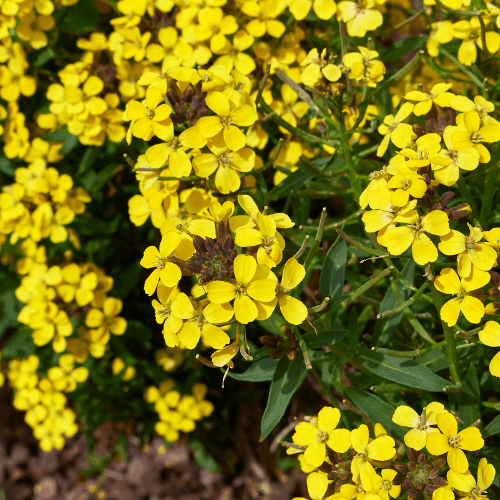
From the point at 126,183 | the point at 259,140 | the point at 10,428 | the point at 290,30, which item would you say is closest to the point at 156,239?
the point at 126,183

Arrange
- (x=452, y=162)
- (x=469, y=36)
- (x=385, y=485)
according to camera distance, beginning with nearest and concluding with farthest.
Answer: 1. (x=385, y=485)
2. (x=452, y=162)
3. (x=469, y=36)

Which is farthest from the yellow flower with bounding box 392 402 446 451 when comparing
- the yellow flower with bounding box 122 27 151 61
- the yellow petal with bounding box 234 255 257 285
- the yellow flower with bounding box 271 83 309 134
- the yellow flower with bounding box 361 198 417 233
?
the yellow flower with bounding box 122 27 151 61

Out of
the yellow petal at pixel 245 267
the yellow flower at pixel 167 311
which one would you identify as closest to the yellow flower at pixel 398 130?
the yellow petal at pixel 245 267

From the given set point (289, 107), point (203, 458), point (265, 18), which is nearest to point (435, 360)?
point (289, 107)

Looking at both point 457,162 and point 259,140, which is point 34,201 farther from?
point 457,162

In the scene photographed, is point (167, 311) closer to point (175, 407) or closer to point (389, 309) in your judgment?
point (389, 309)

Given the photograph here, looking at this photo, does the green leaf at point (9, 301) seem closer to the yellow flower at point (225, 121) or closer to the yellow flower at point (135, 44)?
the yellow flower at point (135, 44)
